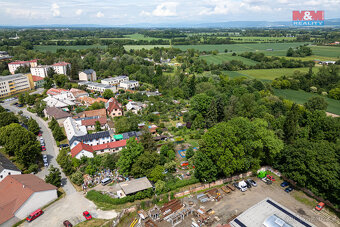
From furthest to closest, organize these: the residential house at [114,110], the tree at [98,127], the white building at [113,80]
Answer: the white building at [113,80]
the residential house at [114,110]
the tree at [98,127]

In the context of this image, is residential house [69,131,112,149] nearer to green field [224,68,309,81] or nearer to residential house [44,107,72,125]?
residential house [44,107,72,125]

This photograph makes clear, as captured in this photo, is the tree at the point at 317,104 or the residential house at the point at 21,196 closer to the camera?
the residential house at the point at 21,196

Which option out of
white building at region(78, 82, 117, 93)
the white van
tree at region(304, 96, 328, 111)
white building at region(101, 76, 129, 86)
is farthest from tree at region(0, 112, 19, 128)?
tree at region(304, 96, 328, 111)

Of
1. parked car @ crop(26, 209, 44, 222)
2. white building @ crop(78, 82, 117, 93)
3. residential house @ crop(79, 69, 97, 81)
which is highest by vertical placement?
residential house @ crop(79, 69, 97, 81)

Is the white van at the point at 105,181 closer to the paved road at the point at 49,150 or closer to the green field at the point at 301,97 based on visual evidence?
the paved road at the point at 49,150

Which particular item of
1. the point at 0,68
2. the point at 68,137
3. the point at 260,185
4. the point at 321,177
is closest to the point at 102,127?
the point at 68,137

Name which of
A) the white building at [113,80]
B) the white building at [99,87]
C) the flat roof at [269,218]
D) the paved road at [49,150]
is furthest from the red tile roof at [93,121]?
the flat roof at [269,218]
